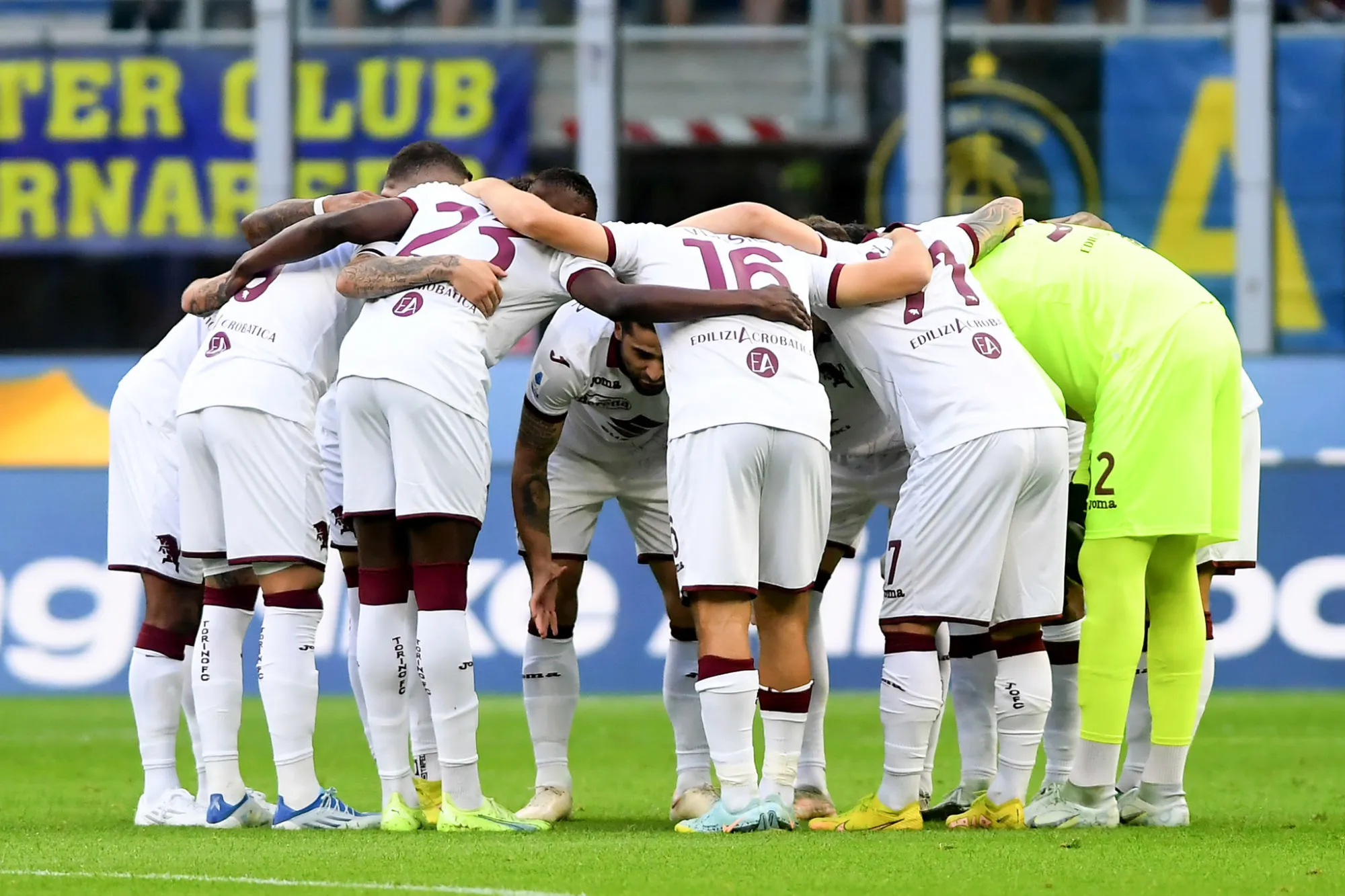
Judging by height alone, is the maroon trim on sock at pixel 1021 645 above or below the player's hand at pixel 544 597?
below

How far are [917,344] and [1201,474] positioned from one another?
39.5 inches

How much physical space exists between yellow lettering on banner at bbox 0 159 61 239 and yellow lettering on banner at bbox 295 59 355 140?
→ 231 centimetres

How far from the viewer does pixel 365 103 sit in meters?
18.3

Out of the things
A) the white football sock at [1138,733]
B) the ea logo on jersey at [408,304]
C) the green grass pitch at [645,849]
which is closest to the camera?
the green grass pitch at [645,849]

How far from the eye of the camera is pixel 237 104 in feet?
59.8

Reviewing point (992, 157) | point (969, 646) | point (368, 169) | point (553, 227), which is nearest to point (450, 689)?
point (553, 227)

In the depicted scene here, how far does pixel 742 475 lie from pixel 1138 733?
2.11 m

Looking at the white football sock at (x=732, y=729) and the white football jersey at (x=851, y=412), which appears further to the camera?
the white football jersey at (x=851, y=412)

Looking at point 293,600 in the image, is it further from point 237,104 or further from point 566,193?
point 237,104

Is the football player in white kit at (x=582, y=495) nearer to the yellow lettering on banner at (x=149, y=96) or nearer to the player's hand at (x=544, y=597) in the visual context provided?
the player's hand at (x=544, y=597)

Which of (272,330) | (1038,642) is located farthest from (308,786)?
(1038,642)

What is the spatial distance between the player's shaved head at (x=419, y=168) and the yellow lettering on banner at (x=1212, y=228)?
1138 centimetres

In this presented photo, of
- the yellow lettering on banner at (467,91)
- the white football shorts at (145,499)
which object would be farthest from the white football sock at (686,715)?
the yellow lettering on banner at (467,91)

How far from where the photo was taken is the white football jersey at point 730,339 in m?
6.23
